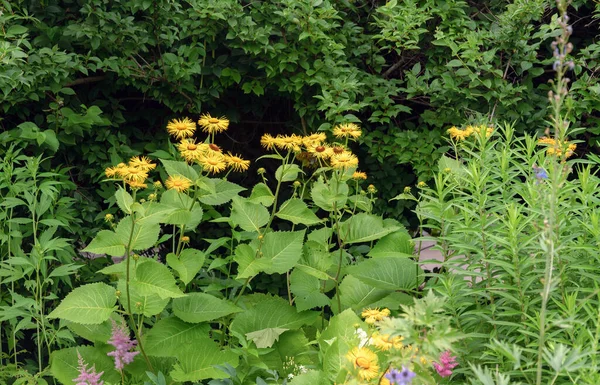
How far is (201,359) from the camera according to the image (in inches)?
109

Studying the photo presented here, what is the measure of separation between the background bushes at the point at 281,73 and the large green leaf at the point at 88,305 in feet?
2.93

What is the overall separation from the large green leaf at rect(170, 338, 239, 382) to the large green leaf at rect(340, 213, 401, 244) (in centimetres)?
75

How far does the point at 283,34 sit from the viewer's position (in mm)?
3887

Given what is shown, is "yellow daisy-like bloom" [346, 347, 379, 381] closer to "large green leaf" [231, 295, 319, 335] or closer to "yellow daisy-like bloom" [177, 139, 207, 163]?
"yellow daisy-like bloom" [177, 139, 207, 163]

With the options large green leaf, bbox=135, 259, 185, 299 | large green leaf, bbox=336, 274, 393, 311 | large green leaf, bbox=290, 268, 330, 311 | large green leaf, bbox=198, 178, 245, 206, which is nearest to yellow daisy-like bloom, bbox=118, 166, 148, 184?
large green leaf, bbox=135, 259, 185, 299

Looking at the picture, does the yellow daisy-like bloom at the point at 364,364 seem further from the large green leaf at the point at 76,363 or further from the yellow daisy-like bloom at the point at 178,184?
the large green leaf at the point at 76,363

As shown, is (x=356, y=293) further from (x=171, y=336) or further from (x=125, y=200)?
(x=125, y=200)

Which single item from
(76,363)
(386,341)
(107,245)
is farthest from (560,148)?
(76,363)

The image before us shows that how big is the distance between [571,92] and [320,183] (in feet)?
5.32

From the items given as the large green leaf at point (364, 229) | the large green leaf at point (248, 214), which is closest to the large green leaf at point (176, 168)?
the large green leaf at point (248, 214)

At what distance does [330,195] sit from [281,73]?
1217 mm

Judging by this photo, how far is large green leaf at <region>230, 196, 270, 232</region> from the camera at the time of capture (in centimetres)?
306

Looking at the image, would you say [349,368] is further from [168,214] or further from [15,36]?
[15,36]

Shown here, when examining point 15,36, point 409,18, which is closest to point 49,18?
point 15,36
